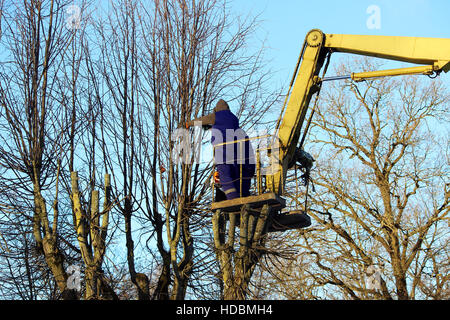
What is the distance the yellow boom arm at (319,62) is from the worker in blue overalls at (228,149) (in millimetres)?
608

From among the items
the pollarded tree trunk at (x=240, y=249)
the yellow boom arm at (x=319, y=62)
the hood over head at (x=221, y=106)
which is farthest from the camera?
the hood over head at (x=221, y=106)

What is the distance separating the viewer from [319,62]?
→ 11.2 meters

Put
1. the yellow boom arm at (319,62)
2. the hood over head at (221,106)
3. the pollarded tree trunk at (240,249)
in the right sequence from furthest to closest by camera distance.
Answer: the hood over head at (221,106) < the yellow boom arm at (319,62) < the pollarded tree trunk at (240,249)

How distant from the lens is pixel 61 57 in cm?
1151

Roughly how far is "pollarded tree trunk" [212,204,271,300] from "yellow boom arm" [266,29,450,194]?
79 cm

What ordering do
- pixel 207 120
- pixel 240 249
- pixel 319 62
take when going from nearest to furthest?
pixel 240 249 → pixel 207 120 → pixel 319 62

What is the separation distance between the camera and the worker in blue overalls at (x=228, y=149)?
1042cm

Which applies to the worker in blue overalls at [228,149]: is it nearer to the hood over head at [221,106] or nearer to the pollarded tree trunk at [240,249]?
the hood over head at [221,106]

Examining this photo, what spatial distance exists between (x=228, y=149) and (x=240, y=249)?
184 centimetres

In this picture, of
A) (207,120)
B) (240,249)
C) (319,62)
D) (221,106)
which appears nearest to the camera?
(240,249)

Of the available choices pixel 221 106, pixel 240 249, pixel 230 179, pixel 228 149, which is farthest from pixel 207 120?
pixel 240 249

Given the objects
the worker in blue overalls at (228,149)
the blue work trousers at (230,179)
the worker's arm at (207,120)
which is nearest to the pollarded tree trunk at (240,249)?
the blue work trousers at (230,179)

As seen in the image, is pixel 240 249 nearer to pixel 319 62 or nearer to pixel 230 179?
pixel 230 179
